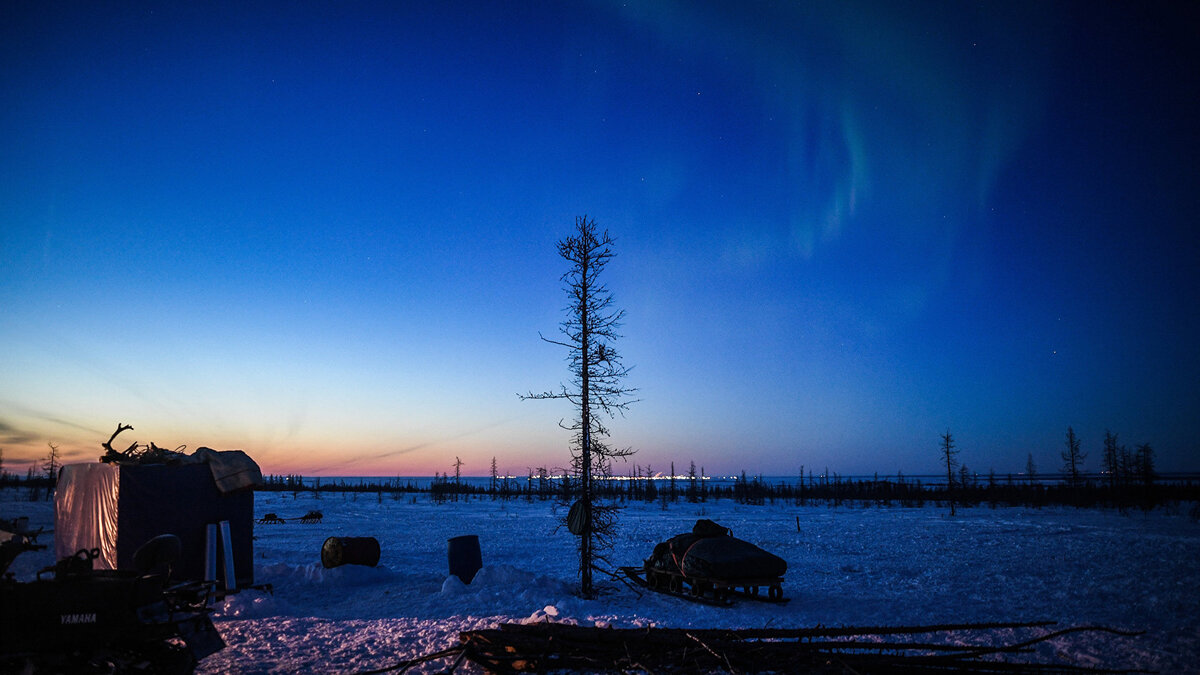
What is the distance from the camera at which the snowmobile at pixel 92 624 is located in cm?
705

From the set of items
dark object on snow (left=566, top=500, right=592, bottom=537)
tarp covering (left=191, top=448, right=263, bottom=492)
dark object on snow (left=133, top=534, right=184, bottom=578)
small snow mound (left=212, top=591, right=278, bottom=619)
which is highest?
tarp covering (left=191, top=448, right=263, bottom=492)

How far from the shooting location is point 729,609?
49.0ft

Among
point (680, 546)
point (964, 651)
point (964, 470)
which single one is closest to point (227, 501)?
point (680, 546)

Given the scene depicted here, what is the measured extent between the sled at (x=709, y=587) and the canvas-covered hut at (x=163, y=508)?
11.2 metres

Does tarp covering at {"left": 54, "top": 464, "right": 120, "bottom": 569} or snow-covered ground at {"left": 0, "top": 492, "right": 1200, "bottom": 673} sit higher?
tarp covering at {"left": 54, "top": 464, "right": 120, "bottom": 569}

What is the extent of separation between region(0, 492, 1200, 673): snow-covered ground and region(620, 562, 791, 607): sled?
58cm

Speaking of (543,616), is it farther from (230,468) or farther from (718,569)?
(230,468)

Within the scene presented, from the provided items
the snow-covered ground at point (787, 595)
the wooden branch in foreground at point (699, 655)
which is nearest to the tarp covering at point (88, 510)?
the snow-covered ground at point (787, 595)

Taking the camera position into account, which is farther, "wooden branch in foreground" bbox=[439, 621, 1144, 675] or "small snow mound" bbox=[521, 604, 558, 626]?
"small snow mound" bbox=[521, 604, 558, 626]

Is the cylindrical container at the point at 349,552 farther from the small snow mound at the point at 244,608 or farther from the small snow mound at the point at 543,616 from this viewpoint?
the small snow mound at the point at 543,616

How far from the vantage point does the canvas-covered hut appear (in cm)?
1515

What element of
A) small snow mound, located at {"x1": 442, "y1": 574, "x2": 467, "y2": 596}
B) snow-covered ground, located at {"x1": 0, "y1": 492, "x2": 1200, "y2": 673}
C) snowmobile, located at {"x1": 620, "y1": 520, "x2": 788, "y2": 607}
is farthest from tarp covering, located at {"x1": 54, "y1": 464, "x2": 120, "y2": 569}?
snowmobile, located at {"x1": 620, "y1": 520, "x2": 788, "y2": 607}

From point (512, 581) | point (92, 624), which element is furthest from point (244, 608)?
point (92, 624)

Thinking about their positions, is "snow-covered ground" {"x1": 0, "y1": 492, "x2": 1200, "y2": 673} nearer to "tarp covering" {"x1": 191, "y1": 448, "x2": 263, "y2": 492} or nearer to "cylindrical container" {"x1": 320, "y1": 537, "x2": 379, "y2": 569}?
"cylindrical container" {"x1": 320, "y1": 537, "x2": 379, "y2": 569}
